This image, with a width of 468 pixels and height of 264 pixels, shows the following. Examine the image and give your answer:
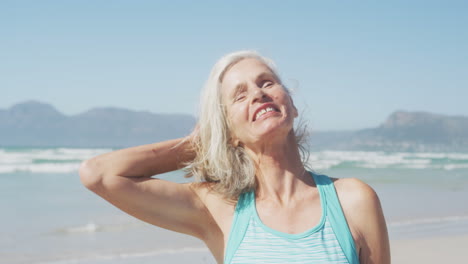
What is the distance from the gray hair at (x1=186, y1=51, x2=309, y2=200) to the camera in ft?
8.32

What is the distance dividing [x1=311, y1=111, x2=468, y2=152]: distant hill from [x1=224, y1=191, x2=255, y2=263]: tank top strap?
6312 cm

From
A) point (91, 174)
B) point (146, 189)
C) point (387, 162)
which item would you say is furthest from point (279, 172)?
point (387, 162)

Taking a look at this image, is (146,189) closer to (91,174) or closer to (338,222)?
(91,174)

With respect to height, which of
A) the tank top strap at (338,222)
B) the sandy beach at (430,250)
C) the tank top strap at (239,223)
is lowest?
the sandy beach at (430,250)

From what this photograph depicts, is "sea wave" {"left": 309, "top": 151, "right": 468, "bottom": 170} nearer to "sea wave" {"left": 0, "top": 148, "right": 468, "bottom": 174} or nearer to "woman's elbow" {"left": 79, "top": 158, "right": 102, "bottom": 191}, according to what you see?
"sea wave" {"left": 0, "top": 148, "right": 468, "bottom": 174}

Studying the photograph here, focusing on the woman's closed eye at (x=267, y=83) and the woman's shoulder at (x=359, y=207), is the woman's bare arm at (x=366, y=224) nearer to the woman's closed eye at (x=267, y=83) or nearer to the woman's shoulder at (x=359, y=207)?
the woman's shoulder at (x=359, y=207)

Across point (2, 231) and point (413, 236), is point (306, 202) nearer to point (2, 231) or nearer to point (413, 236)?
point (413, 236)

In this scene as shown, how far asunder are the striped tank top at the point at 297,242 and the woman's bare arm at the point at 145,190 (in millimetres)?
263

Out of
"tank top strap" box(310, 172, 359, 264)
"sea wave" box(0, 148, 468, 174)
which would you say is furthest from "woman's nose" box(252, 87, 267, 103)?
"sea wave" box(0, 148, 468, 174)

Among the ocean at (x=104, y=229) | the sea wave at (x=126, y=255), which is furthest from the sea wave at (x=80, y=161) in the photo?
the sea wave at (x=126, y=255)

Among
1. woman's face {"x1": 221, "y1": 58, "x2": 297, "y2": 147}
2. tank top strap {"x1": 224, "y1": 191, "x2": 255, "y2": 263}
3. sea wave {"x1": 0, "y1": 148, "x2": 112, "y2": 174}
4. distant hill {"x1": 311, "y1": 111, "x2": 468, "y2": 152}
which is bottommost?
distant hill {"x1": 311, "y1": 111, "x2": 468, "y2": 152}

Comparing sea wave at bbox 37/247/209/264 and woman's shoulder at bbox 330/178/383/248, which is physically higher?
woman's shoulder at bbox 330/178/383/248

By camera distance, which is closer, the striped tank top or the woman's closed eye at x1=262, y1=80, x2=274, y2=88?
the striped tank top

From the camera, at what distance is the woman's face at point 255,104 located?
2445mm
